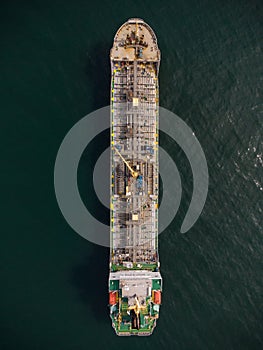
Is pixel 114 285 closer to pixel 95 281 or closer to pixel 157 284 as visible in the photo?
pixel 95 281

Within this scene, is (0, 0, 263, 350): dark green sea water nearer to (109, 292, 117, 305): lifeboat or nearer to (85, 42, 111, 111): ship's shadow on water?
(85, 42, 111, 111): ship's shadow on water

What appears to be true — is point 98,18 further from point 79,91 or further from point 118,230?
point 118,230

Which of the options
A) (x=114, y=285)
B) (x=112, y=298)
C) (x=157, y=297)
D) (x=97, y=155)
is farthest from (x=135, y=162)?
(x=112, y=298)

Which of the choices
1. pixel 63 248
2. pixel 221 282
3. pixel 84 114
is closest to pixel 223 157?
pixel 221 282

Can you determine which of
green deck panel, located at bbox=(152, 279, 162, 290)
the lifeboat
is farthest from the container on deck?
the lifeboat

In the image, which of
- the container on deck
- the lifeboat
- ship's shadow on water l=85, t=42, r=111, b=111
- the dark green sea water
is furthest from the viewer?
ship's shadow on water l=85, t=42, r=111, b=111
